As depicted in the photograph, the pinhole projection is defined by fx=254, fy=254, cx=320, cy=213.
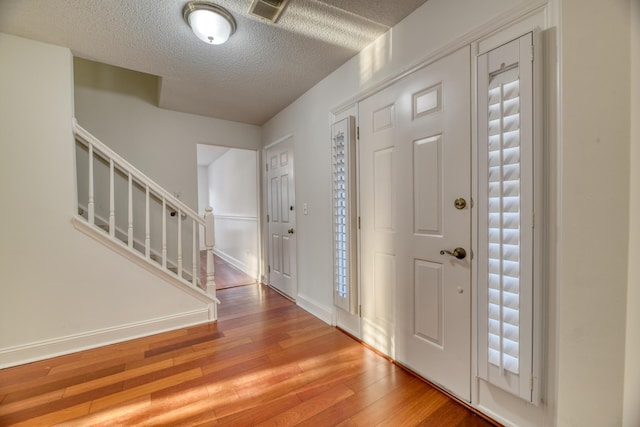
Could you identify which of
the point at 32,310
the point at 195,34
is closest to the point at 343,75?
the point at 195,34

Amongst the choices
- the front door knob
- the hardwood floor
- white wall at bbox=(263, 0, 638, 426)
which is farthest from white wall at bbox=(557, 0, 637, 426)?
the hardwood floor

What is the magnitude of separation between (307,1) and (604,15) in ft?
4.60

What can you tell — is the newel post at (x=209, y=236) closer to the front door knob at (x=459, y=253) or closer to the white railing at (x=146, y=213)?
the white railing at (x=146, y=213)

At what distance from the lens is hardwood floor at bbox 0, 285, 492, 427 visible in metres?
1.36

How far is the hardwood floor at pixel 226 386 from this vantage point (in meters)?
1.36

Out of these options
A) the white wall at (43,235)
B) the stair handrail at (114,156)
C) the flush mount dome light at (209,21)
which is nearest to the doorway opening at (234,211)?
the stair handrail at (114,156)

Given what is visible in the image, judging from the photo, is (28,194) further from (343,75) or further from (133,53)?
(343,75)

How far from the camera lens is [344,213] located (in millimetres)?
2201

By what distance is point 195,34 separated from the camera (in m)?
1.80

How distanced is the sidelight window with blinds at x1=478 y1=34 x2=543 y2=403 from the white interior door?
6.95ft

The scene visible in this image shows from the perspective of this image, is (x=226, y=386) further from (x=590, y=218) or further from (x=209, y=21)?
(x=209, y=21)

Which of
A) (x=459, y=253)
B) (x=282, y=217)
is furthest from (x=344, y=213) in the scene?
(x=282, y=217)

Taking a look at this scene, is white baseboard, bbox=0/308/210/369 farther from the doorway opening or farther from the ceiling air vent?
the ceiling air vent

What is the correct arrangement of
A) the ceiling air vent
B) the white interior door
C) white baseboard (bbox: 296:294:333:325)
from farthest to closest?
the white interior door → white baseboard (bbox: 296:294:333:325) → the ceiling air vent
